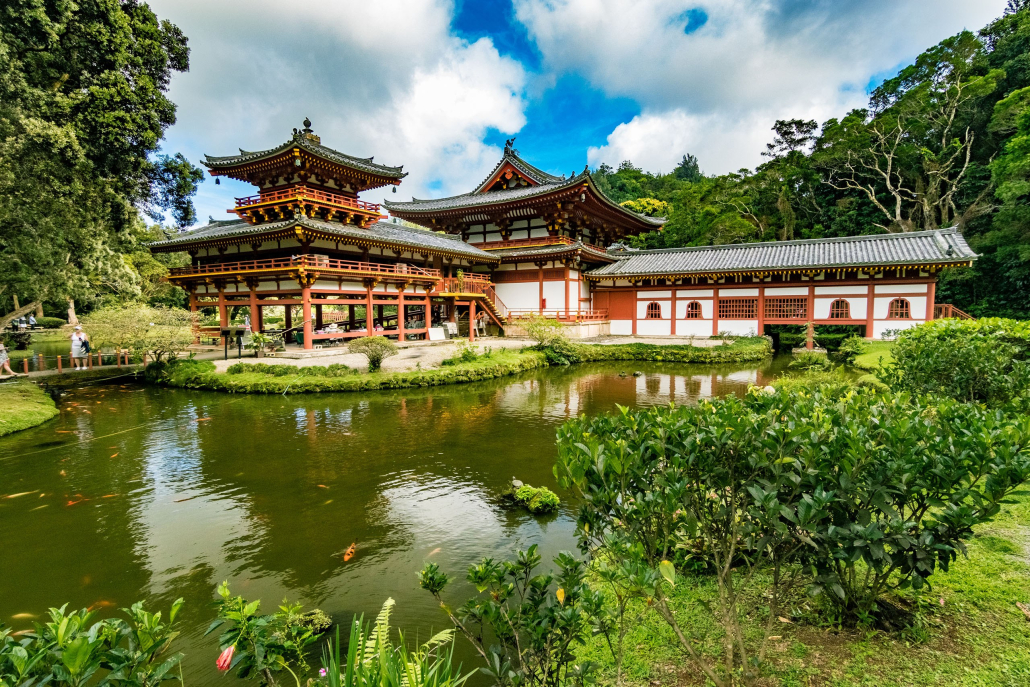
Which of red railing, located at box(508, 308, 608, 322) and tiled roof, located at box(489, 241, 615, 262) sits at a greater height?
tiled roof, located at box(489, 241, 615, 262)

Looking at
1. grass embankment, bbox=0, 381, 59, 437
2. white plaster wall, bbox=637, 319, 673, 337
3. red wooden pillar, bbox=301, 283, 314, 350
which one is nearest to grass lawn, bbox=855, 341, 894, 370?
white plaster wall, bbox=637, 319, 673, 337

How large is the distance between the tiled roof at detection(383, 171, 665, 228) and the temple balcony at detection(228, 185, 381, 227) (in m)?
6.97

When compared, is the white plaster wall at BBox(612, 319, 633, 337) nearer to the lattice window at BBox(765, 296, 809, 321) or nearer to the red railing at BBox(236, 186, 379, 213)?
the lattice window at BBox(765, 296, 809, 321)

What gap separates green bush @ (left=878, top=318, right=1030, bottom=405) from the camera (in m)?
6.20

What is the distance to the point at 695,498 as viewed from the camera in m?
3.09

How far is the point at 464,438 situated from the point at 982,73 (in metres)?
41.3

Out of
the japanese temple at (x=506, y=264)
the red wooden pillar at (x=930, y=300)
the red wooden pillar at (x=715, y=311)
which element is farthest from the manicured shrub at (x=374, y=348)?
the red wooden pillar at (x=930, y=300)

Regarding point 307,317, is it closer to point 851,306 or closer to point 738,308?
point 738,308

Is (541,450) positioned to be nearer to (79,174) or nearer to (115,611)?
(115,611)

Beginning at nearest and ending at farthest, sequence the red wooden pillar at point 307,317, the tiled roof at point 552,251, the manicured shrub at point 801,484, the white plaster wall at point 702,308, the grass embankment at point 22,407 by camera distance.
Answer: the manicured shrub at point 801,484, the grass embankment at point 22,407, the red wooden pillar at point 307,317, the tiled roof at point 552,251, the white plaster wall at point 702,308

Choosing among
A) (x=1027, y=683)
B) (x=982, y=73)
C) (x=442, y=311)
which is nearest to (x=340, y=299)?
(x=442, y=311)

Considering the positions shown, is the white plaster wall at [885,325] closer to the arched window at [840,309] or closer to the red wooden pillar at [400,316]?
the arched window at [840,309]

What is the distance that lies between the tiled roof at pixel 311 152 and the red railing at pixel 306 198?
4.86 ft

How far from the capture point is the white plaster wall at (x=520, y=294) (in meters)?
28.2
